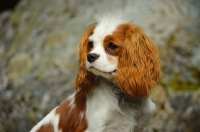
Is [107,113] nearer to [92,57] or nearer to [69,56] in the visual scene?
[92,57]

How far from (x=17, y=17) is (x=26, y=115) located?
7.40 ft

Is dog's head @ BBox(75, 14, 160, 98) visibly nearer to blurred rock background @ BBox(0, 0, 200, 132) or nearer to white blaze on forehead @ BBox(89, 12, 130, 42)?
white blaze on forehead @ BBox(89, 12, 130, 42)

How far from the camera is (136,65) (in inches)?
221

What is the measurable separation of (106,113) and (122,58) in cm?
60

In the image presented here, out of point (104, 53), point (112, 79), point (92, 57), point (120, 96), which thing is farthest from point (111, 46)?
point (120, 96)

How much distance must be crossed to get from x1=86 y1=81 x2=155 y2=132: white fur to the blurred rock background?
1.70m

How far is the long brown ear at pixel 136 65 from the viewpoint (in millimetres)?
5551

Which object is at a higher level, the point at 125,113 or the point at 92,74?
the point at 92,74

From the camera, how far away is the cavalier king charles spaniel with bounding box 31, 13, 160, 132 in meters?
5.56

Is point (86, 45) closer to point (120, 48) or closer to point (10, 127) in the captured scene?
point (120, 48)

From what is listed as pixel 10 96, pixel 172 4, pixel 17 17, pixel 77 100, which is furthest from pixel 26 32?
pixel 77 100

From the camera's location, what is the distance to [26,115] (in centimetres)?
812

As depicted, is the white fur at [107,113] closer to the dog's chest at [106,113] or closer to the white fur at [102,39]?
the dog's chest at [106,113]

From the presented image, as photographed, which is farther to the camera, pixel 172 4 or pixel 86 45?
pixel 172 4
